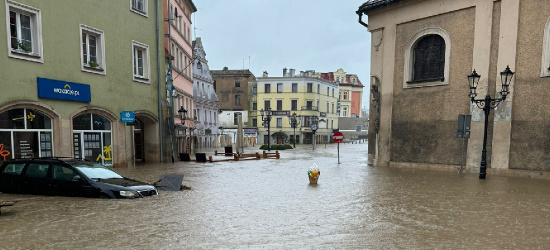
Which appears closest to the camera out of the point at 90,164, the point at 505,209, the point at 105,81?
the point at 505,209

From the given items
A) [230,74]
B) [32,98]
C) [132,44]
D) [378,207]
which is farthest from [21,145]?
[230,74]

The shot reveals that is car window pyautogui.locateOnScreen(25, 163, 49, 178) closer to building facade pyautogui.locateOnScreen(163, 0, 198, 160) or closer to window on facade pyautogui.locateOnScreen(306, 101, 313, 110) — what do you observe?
building facade pyautogui.locateOnScreen(163, 0, 198, 160)

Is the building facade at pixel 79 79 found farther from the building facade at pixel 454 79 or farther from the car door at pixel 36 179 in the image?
the building facade at pixel 454 79

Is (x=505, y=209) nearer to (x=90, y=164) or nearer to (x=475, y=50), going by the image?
(x=475, y=50)

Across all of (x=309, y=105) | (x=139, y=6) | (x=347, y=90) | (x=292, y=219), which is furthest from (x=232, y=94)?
(x=292, y=219)

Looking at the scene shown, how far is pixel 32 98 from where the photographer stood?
44.5 ft

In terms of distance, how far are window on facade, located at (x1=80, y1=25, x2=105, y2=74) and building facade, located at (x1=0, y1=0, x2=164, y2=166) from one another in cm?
4

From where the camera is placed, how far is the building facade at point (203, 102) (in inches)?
1644

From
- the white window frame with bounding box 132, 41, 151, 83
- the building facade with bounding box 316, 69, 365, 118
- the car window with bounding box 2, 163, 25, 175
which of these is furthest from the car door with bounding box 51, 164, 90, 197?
the building facade with bounding box 316, 69, 365, 118

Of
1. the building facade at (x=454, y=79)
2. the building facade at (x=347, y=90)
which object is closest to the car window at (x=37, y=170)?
the building facade at (x=454, y=79)

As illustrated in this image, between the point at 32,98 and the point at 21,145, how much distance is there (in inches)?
71.9

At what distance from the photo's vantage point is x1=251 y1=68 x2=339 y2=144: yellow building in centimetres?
6156

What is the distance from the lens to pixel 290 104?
62.2 m

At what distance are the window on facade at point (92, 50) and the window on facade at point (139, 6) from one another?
3043mm
